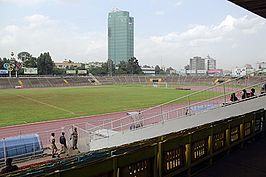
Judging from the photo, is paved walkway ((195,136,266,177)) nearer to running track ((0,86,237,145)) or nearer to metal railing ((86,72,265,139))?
metal railing ((86,72,265,139))

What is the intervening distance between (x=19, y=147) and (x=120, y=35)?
6331 inches

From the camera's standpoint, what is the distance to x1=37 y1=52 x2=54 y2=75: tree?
96562 mm

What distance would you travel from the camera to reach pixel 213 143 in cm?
563

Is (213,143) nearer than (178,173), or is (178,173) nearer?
(178,173)

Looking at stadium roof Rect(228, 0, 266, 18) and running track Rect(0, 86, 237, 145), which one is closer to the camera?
stadium roof Rect(228, 0, 266, 18)

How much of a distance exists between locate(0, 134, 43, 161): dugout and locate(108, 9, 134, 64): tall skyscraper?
157237mm

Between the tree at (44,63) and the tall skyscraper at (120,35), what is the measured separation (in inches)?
2925

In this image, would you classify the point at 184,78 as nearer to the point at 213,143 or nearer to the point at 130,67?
the point at 130,67

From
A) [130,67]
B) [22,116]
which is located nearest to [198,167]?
[22,116]

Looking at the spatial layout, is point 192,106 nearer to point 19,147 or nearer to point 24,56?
point 19,147

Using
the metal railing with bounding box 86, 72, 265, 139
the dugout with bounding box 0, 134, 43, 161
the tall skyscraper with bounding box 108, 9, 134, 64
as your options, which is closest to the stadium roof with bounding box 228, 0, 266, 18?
the metal railing with bounding box 86, 72, 265, 139

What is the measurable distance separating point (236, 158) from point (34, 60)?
103m

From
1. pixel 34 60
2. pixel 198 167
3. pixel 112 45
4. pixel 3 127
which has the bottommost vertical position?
pixel 3 127

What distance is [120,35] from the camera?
16775 centimetres
